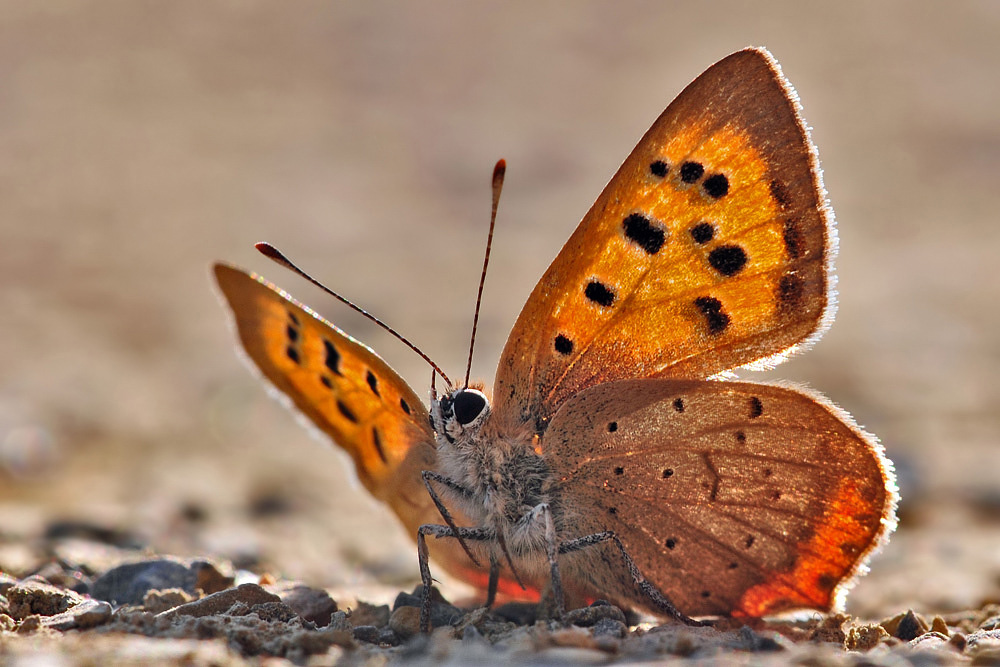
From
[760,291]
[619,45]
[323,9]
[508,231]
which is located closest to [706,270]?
[760,291]

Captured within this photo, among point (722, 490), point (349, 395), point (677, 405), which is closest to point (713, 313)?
point (677, 405)

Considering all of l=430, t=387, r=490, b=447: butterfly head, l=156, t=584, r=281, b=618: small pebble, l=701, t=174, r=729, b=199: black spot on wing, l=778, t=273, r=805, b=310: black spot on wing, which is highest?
l=701, t=174, r=729, b=199: black spot on wing

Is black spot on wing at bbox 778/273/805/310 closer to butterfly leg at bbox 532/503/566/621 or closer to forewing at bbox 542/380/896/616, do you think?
forewing at bbox 542/380/896/616

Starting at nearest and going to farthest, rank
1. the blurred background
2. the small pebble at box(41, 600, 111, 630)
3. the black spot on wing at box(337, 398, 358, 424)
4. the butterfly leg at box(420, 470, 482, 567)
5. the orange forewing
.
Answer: the small pebble at box(41, 600, 111, 630)
the butterfly leg at box(420, 470, 482, 567)
the orange forewing
the black spot on wing at box(337, 398, 358, 424)
the blurred background

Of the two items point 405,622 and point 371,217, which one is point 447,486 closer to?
point 405,622

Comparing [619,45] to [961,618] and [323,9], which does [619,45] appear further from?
[961,618]

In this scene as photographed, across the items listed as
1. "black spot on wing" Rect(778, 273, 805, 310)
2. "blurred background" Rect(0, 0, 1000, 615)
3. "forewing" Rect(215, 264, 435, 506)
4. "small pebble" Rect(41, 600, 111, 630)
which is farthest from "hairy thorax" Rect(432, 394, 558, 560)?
"small pebble" Rect(41, 600, 111, 630)

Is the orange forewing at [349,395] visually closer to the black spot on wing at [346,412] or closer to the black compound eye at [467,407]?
the black spot on wing at [346,412]
